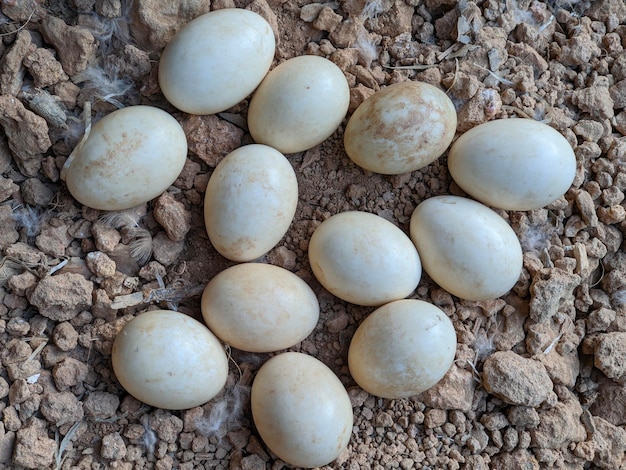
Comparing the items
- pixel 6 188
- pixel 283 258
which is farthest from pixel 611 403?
pixel 6 188

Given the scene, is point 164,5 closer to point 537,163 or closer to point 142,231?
point 142,231

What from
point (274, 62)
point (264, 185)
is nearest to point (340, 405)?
point (264, 185)

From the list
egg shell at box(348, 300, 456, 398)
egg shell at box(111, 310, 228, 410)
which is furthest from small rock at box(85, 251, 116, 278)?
egg shell at box(348, 300, 456, 398)

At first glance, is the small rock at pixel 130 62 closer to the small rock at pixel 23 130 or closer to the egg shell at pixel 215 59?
the egg shell at pixel 215 59

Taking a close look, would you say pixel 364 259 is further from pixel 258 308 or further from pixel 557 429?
pixel 557 429

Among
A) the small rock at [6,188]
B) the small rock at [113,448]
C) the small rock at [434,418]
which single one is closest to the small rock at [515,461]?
the small rock at [434,418]

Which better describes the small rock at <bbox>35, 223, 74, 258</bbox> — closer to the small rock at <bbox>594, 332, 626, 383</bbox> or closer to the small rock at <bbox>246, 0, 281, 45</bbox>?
the small rock at <bbox>246, 0, 281, 45</bbox>
